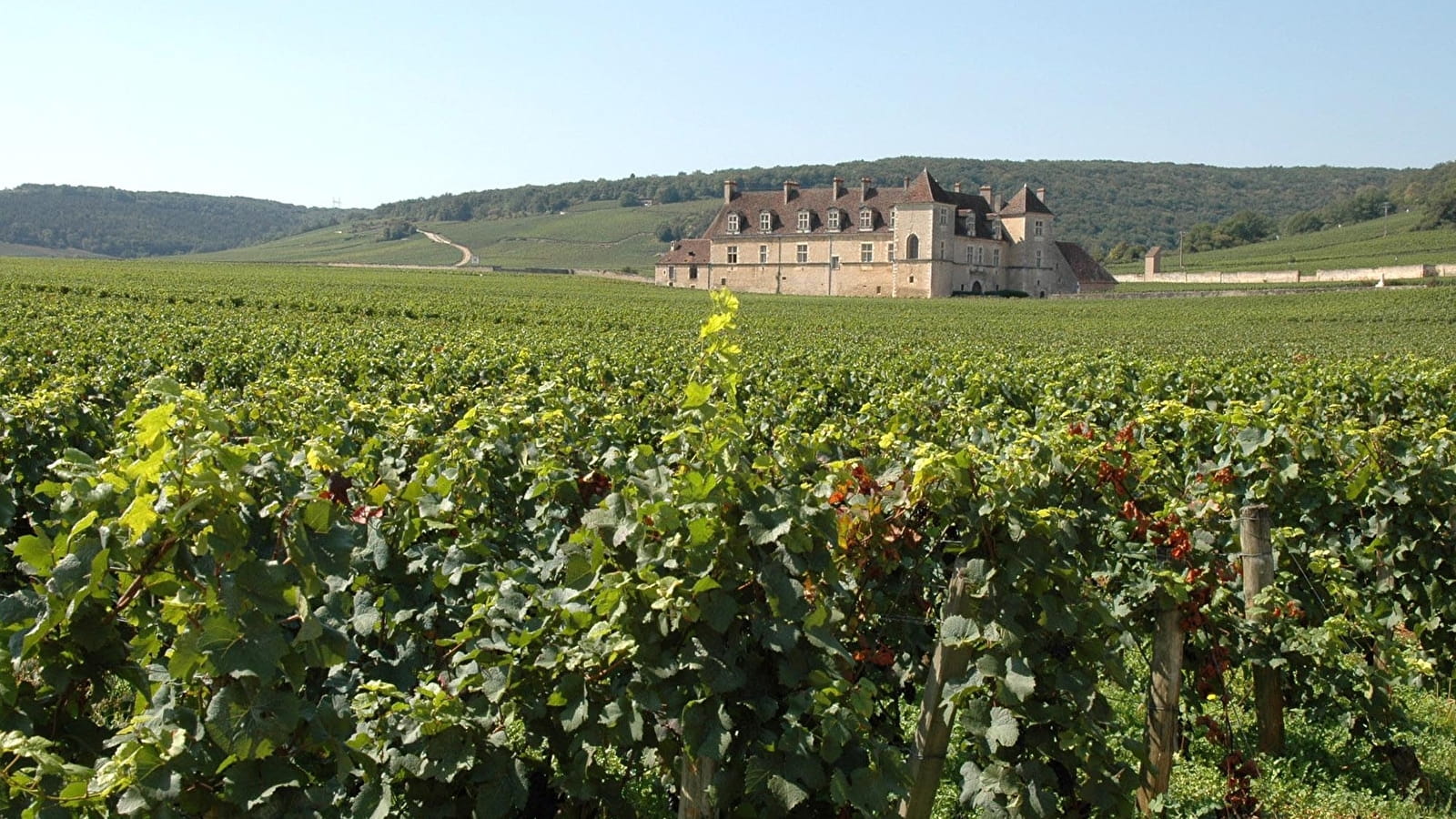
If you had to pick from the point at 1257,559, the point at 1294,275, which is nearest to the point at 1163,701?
the point at 1257,559

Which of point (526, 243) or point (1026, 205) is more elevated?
point (1026, 205)

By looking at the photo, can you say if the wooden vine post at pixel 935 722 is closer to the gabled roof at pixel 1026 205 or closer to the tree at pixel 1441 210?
the gabled roof at pixel 1026 205

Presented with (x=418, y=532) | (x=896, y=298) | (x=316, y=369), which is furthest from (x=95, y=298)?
(x=896, y=298)

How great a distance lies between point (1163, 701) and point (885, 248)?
275 ft

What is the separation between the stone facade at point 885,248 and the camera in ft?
279

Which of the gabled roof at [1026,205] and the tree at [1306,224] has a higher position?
the tree at [1306,224]

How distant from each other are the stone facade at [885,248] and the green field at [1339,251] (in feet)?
77.5

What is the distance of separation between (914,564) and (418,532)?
1.95 m

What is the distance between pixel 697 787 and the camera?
3375 mm

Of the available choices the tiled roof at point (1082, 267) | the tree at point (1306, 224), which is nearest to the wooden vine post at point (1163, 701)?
the tiled roof at point (1082, 267)

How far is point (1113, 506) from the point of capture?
4816 millimetres

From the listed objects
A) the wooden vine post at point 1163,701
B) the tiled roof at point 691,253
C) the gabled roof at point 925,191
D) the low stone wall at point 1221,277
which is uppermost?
the gabled roof at point 925,191

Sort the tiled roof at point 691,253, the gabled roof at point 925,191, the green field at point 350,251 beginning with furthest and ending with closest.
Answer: the green field at point 350,251 < the tiled roof at point 691,253 < the gabled roof at point 925,191

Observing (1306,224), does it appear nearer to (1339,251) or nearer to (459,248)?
(1339,251)
